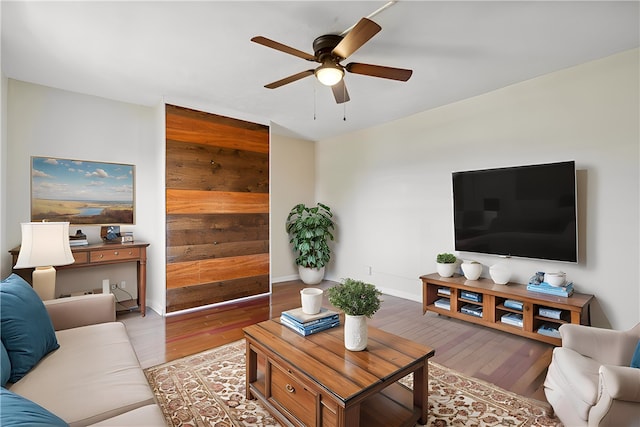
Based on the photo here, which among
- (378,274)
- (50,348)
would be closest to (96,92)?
(50,348)

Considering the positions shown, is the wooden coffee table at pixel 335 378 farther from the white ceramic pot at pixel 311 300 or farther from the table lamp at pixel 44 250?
the table lamp at pixel 44 250

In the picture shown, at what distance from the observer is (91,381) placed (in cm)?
148

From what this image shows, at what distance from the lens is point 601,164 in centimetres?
279

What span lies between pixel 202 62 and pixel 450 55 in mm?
2229

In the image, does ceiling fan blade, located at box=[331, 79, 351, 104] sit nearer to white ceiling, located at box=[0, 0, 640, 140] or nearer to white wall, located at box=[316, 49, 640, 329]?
white ceiling, located at box=[0, 0, 640, 140]

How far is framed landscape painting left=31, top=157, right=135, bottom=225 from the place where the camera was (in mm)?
3293

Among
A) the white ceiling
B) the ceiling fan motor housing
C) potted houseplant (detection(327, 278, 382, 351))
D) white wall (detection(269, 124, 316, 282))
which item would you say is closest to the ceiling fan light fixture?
the ceiling fan motor housing

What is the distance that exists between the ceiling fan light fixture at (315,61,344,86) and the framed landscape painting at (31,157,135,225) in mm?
2891

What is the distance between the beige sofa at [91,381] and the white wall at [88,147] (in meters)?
1.67

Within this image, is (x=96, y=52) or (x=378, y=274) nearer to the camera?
(x=96, y=52)

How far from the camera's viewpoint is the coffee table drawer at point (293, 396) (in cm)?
158

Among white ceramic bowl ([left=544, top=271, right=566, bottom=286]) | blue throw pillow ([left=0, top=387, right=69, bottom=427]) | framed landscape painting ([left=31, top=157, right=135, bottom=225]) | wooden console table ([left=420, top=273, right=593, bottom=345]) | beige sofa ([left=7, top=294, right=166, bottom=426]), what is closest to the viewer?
blue throw pillow ([left=0, top=387, right=69, bottom=427])

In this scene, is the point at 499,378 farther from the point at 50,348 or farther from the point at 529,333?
the point at 50,348

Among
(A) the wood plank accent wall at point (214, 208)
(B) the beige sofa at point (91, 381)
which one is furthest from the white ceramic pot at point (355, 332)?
(A) the wood plank accent wall at point (214, 208)
